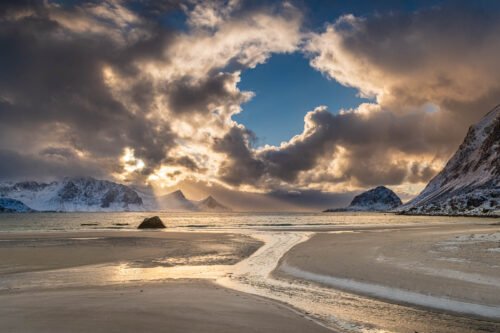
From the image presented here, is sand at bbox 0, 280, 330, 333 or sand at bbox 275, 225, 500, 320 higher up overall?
sand at bbox 0, 280, 330, 333

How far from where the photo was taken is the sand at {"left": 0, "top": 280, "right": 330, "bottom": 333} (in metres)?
8.38

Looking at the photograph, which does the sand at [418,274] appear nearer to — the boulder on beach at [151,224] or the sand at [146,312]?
the sand at [146,312]

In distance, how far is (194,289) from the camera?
13.7 metres

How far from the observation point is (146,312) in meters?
9.74

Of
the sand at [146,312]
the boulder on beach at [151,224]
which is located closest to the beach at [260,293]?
the sand at [146,312]

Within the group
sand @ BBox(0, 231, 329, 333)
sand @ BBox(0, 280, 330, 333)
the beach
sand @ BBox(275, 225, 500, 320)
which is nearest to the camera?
sand @ BBox(0, 280, 330, 333)

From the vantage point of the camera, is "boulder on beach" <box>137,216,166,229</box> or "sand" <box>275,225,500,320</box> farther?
"boulder on beach" <box>137,216,166,229</box>

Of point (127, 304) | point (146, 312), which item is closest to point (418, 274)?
point (146, 312)

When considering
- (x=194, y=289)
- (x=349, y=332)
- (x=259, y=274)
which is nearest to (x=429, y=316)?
(x=349, y=332)

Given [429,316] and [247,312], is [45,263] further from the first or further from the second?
[429,316]

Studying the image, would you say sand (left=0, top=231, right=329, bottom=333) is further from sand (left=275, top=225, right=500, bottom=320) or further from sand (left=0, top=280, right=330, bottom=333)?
sand (left=275, top=225, right=500, bottom=320)

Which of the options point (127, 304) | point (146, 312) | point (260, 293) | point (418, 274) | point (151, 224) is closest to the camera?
point (146, 312)

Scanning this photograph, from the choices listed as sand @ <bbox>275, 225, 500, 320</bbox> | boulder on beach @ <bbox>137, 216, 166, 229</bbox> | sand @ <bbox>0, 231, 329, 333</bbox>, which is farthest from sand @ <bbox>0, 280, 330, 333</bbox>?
boulder on beach @ <bbox>137, 216, 166, 229</bbox>

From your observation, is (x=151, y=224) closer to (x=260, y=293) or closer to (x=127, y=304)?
(x=260, y=293)
